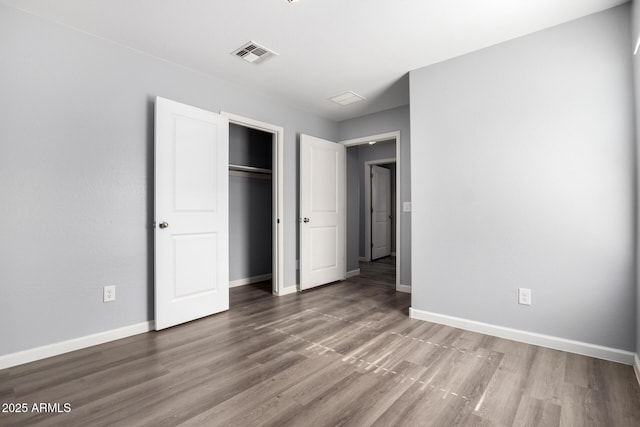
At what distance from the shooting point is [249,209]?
4668 mm

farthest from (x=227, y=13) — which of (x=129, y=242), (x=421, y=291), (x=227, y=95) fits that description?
(x=421, y=291)

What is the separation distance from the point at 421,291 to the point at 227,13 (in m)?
2.87

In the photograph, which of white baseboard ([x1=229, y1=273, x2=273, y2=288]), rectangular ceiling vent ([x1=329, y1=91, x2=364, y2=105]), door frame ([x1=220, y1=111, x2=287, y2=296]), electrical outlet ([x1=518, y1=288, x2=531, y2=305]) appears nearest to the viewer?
electrical outlet ([x1=518, y1=288, x2=531, y2=305])

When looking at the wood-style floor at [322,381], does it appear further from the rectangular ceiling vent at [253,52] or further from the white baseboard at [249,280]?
the rectangular ceiling vent at [253,52]

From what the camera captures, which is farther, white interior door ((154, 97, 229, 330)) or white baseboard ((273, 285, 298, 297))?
white baseboard ((273, 285, 298, 297))

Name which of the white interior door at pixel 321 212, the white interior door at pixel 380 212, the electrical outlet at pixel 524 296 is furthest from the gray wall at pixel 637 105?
the white interior door at pixel 380 212

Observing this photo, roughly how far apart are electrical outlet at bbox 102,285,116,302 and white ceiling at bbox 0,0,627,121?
2027 mm

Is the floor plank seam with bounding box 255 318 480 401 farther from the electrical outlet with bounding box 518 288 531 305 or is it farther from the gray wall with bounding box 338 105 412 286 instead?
the gray wall with bounding box 338 105 412 286

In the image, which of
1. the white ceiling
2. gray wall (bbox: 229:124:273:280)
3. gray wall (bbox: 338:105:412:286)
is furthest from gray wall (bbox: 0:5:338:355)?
gray wall (bbox: 338:105:412:286)

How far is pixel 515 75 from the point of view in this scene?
8.29ft

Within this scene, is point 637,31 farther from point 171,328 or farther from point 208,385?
point 171,328

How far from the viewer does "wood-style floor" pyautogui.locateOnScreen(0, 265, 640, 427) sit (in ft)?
5.09

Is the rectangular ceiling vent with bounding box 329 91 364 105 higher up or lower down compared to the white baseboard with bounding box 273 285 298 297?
higher up

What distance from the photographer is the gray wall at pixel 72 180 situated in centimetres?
211
